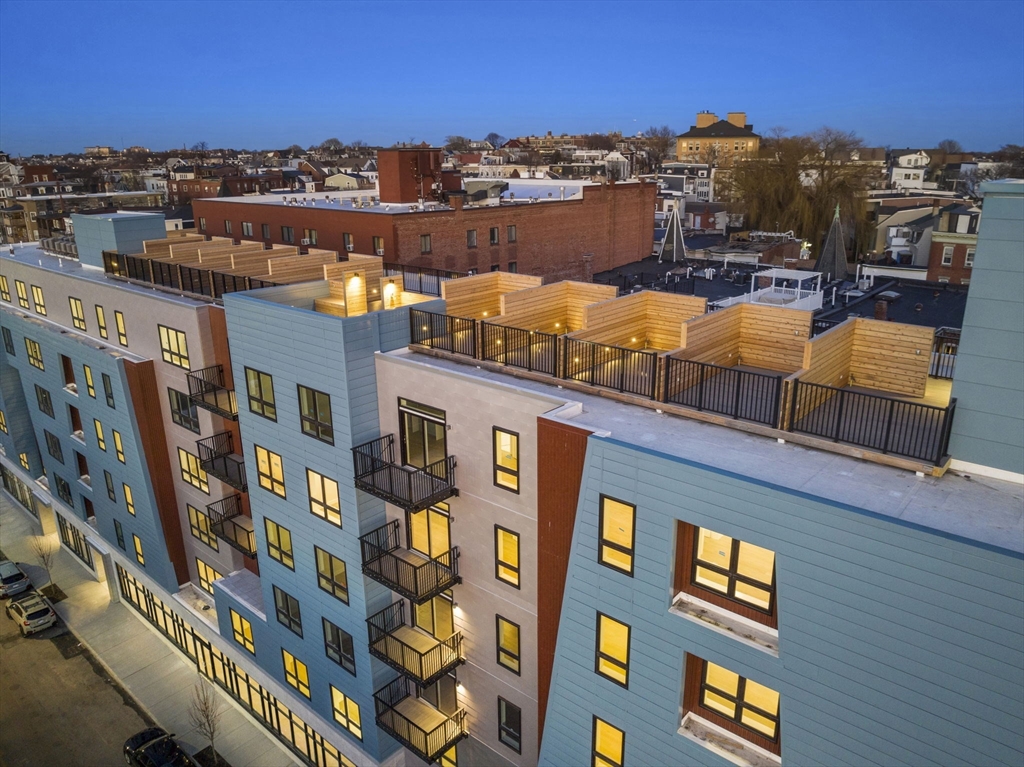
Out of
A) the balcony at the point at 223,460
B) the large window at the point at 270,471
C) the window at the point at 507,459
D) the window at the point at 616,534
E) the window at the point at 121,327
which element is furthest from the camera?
the window at the point at 121,327

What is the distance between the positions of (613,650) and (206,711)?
16.6m

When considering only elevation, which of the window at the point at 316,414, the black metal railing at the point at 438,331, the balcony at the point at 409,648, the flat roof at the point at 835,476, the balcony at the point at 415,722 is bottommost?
the balcony at the point at 415,722

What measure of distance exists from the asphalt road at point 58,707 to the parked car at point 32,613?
0.42 m

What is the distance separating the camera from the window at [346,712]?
63.3 ft

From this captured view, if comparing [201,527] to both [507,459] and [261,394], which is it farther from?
[507,459]

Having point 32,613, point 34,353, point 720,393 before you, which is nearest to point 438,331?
point 720,393

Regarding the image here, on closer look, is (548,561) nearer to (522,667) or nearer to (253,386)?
(522,667)

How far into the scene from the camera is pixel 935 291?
27703 millimetres

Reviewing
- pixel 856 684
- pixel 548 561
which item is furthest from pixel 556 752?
pixel 856 684

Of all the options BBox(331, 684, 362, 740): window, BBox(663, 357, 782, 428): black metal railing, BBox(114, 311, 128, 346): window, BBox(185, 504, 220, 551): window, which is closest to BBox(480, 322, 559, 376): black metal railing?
BBox(663, 357, 782, 428): black metal railing

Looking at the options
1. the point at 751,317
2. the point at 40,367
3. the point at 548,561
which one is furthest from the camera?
the point at 40,367

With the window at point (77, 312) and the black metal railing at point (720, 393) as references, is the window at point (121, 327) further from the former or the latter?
the black metal railing at point (720, 393)

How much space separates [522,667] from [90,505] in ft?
84.0

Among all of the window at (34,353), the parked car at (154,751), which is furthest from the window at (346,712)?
the window at (34,353)
